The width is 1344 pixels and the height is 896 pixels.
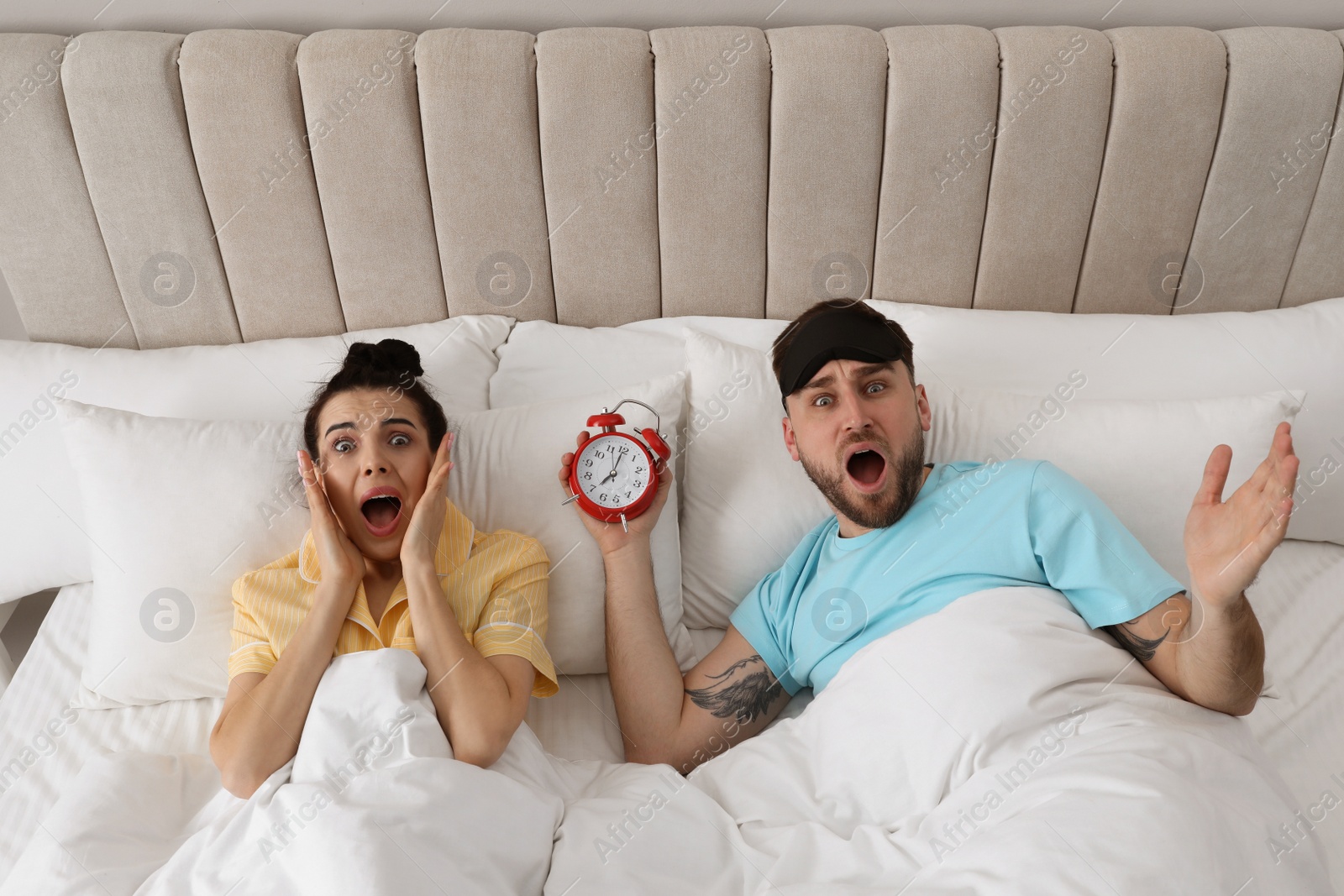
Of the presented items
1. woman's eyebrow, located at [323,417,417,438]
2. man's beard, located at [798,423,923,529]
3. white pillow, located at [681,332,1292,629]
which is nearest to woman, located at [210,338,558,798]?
woman's eyebrow, located at [323,417,417,438]

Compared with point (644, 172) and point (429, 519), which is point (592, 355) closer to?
point (644, 172)

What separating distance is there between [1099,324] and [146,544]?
188 centimetres

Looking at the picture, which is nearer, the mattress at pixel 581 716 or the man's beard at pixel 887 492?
the mattress at pixel 581 716

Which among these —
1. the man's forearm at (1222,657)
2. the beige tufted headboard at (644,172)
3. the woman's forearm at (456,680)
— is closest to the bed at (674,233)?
the beige tufted headboard at (644,172)

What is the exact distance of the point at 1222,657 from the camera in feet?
3.88

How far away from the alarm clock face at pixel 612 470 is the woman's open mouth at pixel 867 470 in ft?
1.17

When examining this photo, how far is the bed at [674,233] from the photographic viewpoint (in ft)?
5.48

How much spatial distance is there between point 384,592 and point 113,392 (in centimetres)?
79

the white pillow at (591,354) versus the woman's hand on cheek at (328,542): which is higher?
the white pillow at (591,354)

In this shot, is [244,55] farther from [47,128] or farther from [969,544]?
[969,544]

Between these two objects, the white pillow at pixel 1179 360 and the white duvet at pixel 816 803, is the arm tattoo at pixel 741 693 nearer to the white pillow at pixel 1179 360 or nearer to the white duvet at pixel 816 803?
the white duvet at pixel 816 803

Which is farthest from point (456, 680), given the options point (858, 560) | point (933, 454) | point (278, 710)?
point (933, 454)

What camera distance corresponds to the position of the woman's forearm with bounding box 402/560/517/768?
1245 millimetres

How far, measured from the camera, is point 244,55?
167 cm
